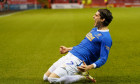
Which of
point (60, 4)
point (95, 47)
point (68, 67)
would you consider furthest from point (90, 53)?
point (60, 4)

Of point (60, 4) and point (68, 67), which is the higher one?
point (68, 67)

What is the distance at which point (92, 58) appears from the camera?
183 inches

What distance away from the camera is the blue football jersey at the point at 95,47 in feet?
13.8

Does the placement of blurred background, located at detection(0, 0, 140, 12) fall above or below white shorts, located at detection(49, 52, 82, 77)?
below

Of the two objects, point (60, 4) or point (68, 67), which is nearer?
point (68, 67)

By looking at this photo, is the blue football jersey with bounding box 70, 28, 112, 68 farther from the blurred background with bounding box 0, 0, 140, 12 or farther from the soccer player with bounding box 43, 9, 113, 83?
the blurred background with bounding box 0, 0, 140, 12

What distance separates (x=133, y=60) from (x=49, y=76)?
9.97 feet

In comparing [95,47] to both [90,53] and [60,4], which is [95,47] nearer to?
[90,53]

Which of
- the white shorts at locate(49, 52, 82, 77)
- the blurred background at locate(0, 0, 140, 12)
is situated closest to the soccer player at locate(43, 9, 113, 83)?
the white shorts at locate(49, 52, 82, 77)

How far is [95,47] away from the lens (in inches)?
175

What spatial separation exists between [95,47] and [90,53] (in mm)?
165

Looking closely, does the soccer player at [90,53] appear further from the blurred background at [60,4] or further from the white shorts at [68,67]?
the blurred background at [60,4]

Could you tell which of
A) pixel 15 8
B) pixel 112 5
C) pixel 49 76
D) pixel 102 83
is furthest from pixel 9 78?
pixel 112 5

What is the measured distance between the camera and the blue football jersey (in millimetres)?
4199
